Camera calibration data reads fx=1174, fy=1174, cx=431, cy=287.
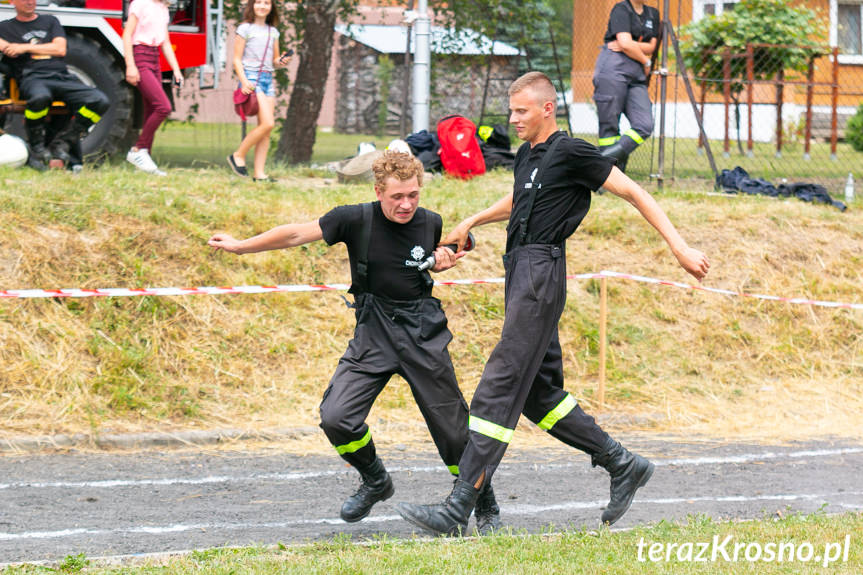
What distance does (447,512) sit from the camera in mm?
5414

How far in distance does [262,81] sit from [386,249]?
6332 mm

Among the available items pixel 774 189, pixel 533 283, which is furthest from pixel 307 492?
pixel 774 189

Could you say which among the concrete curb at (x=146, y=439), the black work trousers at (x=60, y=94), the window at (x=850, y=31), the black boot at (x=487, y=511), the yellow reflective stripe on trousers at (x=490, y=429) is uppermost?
the window at (x=850, y=31)

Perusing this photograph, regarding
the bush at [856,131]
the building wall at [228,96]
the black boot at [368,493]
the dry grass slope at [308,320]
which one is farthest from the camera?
the bush at [856,131]

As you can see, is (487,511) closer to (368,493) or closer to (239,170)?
(368,493)

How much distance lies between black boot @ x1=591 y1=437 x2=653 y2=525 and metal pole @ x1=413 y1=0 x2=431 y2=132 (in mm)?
7846

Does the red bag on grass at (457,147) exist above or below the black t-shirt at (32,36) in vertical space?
below

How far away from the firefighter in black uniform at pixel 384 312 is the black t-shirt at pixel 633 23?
21.0 feet

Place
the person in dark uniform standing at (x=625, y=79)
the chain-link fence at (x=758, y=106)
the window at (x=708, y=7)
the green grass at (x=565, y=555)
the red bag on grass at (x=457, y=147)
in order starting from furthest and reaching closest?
the window at (x=708, y=7) < the chain-link fence at (x=758, y=106) < the red bag on grass at (x=457, y=147) < the person in dark uniform standing at (x=625, y=79) < the green grass at (x=565, y=555)

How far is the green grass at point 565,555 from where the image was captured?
189 inches

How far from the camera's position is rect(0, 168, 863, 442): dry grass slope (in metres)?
8.27

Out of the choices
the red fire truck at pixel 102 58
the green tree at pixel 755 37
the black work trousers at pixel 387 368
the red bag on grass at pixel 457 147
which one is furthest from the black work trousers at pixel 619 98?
the green tree at pixel 755 37

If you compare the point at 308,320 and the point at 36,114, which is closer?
the point at 308,320

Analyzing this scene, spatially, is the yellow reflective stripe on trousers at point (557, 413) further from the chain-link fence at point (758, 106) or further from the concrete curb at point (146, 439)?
the chain-link fence at point (758, 106)
